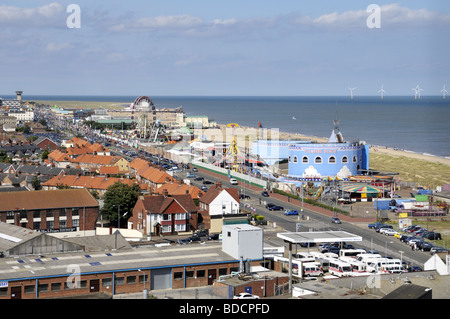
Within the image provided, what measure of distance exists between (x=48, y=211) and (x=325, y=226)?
17.2 metres

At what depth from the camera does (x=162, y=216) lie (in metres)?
40.6

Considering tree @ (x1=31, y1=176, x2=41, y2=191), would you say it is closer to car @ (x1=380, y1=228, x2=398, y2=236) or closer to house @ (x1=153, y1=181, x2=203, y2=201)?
house @ (x1=153, y1=181, x2=203, y2=201)

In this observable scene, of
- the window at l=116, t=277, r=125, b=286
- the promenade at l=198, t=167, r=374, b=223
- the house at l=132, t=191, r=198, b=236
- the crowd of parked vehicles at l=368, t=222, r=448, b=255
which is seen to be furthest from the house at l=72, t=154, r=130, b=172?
the window at l=116, t=277, r=125, b=286

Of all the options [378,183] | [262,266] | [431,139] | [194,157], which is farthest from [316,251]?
[431,139]

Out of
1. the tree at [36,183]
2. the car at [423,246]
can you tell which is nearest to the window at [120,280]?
the car at [423,246]

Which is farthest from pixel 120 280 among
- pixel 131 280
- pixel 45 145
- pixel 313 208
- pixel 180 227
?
pixel 45 145

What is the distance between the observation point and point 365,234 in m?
40.0

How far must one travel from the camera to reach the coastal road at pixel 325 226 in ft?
116

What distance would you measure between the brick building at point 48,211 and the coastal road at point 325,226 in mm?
11746

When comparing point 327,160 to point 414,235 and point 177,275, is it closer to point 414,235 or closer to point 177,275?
point 414,235

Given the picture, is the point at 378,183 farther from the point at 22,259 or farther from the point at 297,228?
the point at 22,259

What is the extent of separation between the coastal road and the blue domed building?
5222 mm

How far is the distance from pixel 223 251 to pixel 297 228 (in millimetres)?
11322

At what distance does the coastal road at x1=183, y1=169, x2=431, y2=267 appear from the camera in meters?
35.2
